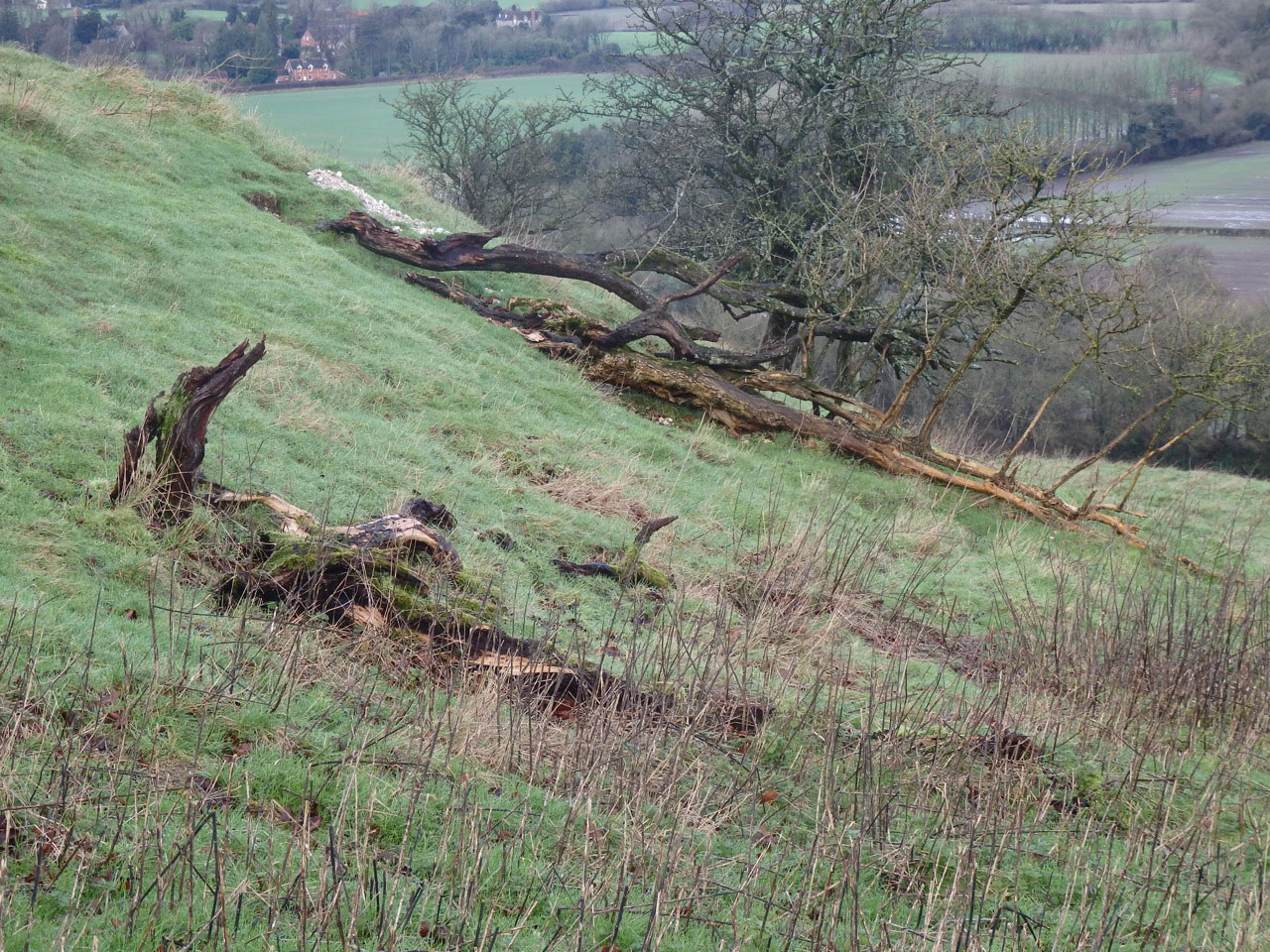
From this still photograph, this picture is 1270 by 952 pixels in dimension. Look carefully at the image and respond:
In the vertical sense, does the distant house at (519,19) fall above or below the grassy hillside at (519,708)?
above

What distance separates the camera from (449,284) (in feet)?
49.4

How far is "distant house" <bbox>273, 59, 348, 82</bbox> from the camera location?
41219 millimetres

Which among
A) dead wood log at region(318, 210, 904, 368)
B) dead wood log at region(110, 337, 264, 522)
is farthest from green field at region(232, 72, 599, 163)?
dead wood log at region(110, 337, 264, 522)

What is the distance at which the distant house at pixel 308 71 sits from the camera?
41219mm

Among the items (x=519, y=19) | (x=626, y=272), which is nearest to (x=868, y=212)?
(x=626, y=272)

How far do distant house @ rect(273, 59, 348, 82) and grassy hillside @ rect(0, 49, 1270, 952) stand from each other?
3269 centimetres

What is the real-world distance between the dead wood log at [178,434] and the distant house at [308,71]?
39.4 metres

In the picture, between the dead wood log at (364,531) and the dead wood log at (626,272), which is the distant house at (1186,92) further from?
the dead wood log at (364,531)

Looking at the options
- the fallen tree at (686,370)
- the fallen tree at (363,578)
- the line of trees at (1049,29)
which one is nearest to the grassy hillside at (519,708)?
→ the fallen tree at (363,578)

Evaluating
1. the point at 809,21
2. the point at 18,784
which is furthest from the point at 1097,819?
the point at 809,21

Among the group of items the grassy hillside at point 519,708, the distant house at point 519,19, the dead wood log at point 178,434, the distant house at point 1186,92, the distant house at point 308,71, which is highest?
the distant house at point 519,19

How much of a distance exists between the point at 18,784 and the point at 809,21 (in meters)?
18.6

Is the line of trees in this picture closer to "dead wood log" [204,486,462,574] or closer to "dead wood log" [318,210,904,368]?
"dead wood log" [318,210,904,368]

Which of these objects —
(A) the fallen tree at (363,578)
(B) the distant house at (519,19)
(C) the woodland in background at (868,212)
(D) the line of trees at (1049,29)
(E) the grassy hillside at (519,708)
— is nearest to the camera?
(E) the grassy hillside at (519,708)
